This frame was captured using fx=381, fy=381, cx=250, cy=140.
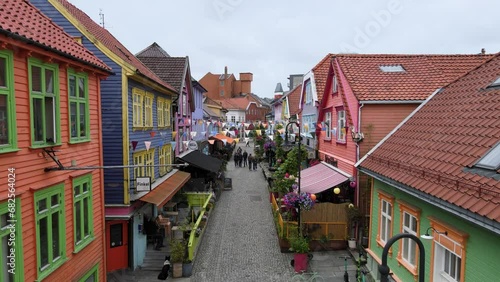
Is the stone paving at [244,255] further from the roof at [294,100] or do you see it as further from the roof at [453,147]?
the roof at [294,100]

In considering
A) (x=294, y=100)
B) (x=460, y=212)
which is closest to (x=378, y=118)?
(x=460, y=212)

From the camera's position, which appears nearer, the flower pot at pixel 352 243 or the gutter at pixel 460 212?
the gutter at pixel 460 212

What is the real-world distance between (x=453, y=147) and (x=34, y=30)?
370 inches

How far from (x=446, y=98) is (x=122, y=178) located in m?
11.3

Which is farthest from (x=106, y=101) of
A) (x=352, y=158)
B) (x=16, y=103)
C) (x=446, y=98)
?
(x=446, y=98)

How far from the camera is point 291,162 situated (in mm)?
21594

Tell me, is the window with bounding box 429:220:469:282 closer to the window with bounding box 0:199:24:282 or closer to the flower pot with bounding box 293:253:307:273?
the flower pot with bounding box 293:253:307:273

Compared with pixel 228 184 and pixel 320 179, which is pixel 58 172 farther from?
pixel 228 184

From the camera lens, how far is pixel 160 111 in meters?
18.9

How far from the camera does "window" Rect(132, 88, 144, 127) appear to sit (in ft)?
48.5

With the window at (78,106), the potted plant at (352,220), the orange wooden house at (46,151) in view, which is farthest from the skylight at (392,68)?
the window at (78,106)

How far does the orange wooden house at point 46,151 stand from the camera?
6.91 metres

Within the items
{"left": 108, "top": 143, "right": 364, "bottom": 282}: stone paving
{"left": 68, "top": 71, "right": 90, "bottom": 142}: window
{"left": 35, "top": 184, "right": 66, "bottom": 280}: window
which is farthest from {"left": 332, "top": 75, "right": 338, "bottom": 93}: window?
{"left": 35, "top": 184, "right": 66, "bottom": 280}: window

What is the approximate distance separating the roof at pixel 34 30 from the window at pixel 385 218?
29.0ft
